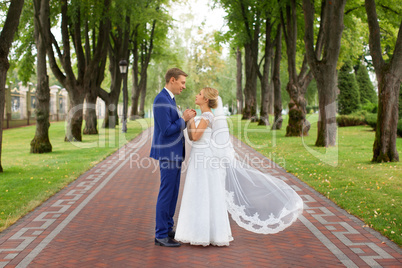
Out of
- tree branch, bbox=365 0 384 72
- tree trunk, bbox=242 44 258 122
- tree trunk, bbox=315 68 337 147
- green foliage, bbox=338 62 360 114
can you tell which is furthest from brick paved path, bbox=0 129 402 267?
→ green foliage, bbox=338 62 360 114

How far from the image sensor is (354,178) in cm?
1114

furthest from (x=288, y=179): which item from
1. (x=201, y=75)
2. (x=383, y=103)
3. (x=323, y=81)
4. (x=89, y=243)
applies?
(x=201, y=75)

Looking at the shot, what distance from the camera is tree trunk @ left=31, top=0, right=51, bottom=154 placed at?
17.8m

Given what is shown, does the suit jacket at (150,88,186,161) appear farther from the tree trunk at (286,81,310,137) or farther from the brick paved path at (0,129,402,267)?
the tree trunk at (286,81,310,137)

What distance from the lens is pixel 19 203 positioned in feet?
28.0

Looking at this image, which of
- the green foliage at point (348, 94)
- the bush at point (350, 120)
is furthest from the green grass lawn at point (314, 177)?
the green foliage at point (348, 94)

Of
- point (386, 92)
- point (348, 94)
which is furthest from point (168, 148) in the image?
point (348, 94)

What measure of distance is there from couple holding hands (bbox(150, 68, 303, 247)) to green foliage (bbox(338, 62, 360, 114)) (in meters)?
35.2

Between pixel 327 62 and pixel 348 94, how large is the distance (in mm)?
23188

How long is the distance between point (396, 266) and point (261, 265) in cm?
154

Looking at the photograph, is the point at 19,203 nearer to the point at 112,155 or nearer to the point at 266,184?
the point at 266,184

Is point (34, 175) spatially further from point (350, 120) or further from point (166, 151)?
point (350, 120)

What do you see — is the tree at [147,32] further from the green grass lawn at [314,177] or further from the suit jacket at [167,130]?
the suit jacket at [167,130]

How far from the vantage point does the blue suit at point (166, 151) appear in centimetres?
588
